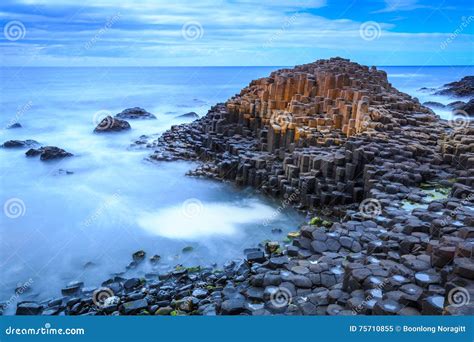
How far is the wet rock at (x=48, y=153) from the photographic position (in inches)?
613

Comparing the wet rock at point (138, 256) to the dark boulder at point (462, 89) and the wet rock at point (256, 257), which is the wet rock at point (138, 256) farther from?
the dark boulder at point (462, 89)

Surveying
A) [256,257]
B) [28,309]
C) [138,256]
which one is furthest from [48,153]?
[256,257]

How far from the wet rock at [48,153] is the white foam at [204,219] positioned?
21.4ft

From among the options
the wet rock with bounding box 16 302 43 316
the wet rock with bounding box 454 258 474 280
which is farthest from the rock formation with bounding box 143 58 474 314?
the wet rock with bounding box 16 302 43 316

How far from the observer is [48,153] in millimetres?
15633

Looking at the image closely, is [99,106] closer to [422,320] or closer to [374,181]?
[374,181]

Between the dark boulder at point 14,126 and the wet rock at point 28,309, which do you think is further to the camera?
the dark boulder at point 14,126

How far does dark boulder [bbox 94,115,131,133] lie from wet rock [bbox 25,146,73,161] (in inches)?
172

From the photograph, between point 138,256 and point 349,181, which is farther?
point 349,181

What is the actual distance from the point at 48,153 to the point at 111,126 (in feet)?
17.6

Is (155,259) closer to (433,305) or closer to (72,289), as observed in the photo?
(72,289)

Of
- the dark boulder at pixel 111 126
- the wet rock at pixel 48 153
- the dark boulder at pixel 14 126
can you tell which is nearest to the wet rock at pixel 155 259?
the wet rock at pixel 48 153

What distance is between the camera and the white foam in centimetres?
980

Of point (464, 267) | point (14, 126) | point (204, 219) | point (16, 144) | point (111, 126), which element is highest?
point (111, 126)
